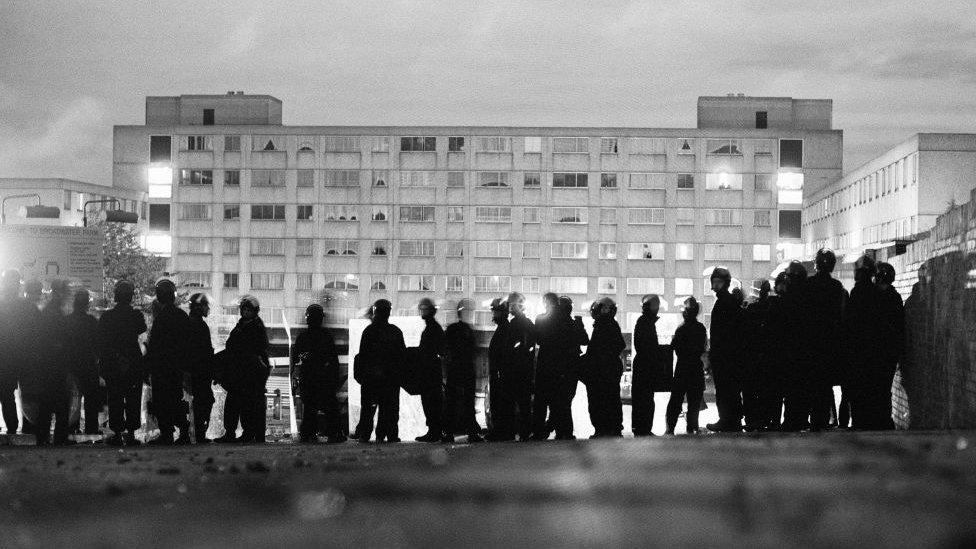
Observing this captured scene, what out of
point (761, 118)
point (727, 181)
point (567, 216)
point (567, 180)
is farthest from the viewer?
point (761, 118)

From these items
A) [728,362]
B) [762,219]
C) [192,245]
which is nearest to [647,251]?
[762,219]

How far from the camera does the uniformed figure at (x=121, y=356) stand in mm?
14992

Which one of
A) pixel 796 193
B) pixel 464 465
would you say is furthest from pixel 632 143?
pixel 464 465

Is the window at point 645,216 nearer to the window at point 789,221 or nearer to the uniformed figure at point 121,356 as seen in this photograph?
the window at point 789,221

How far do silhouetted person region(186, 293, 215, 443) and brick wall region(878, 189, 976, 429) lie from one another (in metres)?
7.20

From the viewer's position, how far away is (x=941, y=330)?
41.9 ft

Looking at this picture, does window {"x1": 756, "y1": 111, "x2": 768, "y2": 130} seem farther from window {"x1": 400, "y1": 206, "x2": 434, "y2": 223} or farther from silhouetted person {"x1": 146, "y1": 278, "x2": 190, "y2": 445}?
silhouetted person {"x1": 146, "y1": 278, "x2": 190, "y2": 445}

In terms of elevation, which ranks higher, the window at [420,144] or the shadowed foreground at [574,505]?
the window at [420,144]

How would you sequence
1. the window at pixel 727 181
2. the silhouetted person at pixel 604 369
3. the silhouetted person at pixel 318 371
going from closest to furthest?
the silhouetted person at pixel 604 369, the silhouetted person at pixel 318 371, the window at pixel 727 181

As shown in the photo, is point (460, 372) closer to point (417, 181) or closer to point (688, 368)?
point (688, 368)

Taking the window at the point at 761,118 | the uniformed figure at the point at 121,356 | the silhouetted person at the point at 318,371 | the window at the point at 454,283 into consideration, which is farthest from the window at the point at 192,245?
the uniformed figure at the point at 121,356

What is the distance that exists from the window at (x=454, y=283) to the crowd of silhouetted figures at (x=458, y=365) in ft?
341

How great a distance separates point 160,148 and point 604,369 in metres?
118

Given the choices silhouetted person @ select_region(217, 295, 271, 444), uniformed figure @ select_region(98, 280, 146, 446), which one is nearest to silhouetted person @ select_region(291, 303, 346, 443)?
silhouetted person @ select_region(217, 295, 271, 444)
